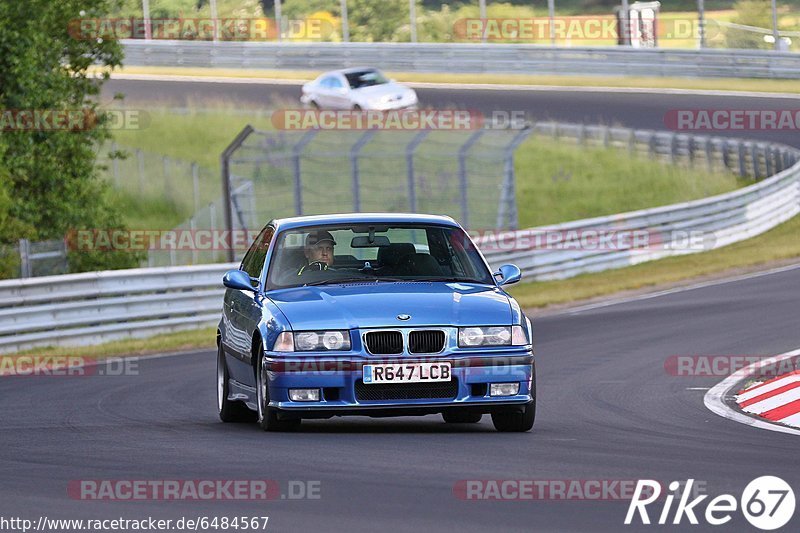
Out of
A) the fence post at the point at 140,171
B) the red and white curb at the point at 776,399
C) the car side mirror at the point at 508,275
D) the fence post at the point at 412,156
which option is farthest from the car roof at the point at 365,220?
the fence post at the point at 140,171

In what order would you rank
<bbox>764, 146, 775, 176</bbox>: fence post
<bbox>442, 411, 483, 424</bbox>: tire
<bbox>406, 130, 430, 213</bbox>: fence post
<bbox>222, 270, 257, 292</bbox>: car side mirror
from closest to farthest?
<bbox>222, 270, 257, 292</bbox>: car side mirror → <bbox>442, 411, 483, 424</bbox>: tire → <bbox>406, 130, 430, 213</bbox>: fence post → <bbox>764, 146, 775, 176</bbox>: fence post

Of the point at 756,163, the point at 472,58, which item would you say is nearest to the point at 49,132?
the point at 756,163

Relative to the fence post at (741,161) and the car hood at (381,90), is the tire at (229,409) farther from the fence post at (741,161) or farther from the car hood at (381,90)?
the car hood at (381,90)

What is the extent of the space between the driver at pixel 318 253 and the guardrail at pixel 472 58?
3563 centimetres

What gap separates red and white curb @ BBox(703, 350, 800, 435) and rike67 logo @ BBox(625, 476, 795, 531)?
8.60ft

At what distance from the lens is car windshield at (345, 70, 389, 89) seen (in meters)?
45.0

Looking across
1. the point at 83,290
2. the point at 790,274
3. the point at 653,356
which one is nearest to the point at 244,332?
the point at 653,356

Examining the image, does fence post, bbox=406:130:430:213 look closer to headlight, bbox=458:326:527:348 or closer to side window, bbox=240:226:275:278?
side window, bbox=240:226:275:278

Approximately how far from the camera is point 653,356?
16.3 meters

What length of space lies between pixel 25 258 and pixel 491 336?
1185cm

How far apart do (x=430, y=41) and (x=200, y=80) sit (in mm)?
7554

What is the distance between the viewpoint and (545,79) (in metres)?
49.7

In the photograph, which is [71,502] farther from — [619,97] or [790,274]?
[619,97]

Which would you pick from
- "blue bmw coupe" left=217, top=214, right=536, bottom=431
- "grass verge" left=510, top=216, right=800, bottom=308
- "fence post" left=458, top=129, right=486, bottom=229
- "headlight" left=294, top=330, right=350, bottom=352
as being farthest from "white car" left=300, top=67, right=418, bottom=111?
"headlight" left=294, top=330, right=350, bottom=352
